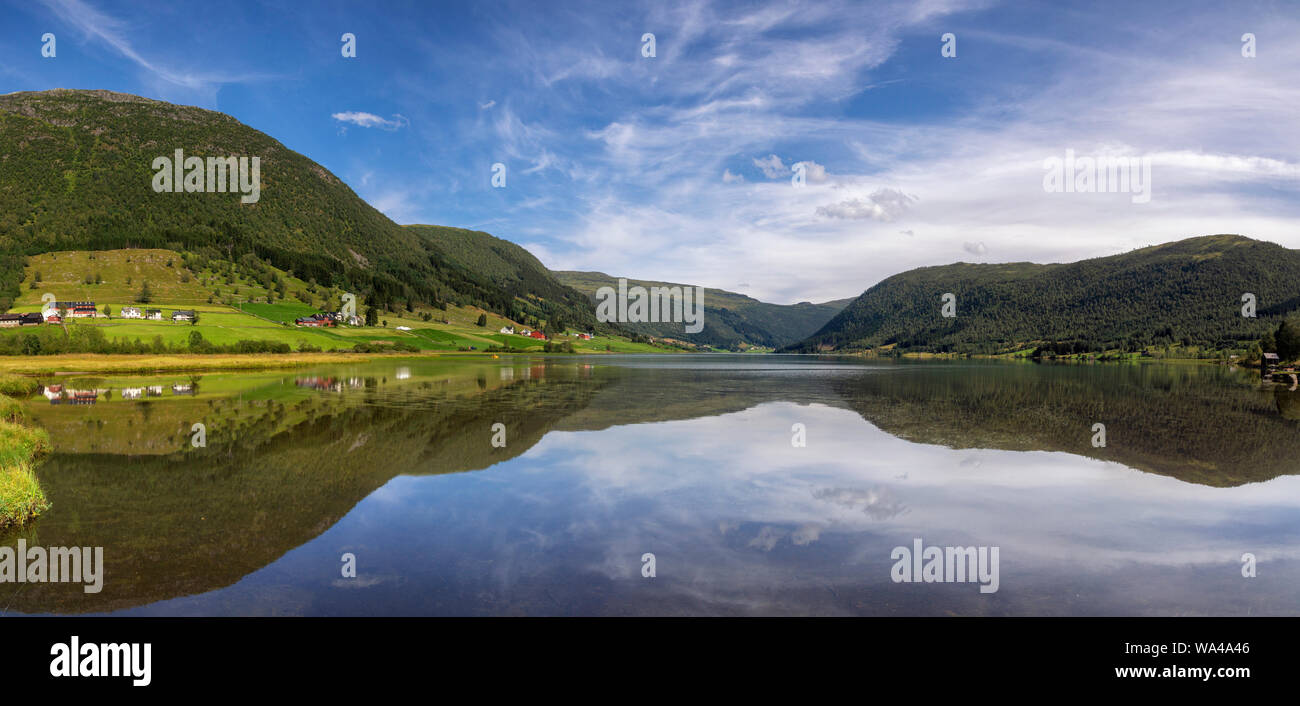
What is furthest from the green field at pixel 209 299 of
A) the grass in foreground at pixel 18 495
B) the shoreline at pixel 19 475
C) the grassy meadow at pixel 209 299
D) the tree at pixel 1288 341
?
the tree at pixel 1288 341

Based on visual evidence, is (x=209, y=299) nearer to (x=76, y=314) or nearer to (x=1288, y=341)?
(x=76, y=314)

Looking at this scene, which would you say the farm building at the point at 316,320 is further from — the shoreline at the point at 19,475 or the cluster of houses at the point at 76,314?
the shoreline at the point at 19,475

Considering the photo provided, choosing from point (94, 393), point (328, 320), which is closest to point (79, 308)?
point (328, 320)

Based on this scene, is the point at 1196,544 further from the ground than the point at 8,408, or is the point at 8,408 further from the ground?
the point at 8,408

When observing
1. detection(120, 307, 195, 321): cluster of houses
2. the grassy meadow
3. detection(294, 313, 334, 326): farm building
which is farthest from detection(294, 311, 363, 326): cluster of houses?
detection(120, 307, 195, 321): cluster of houses
